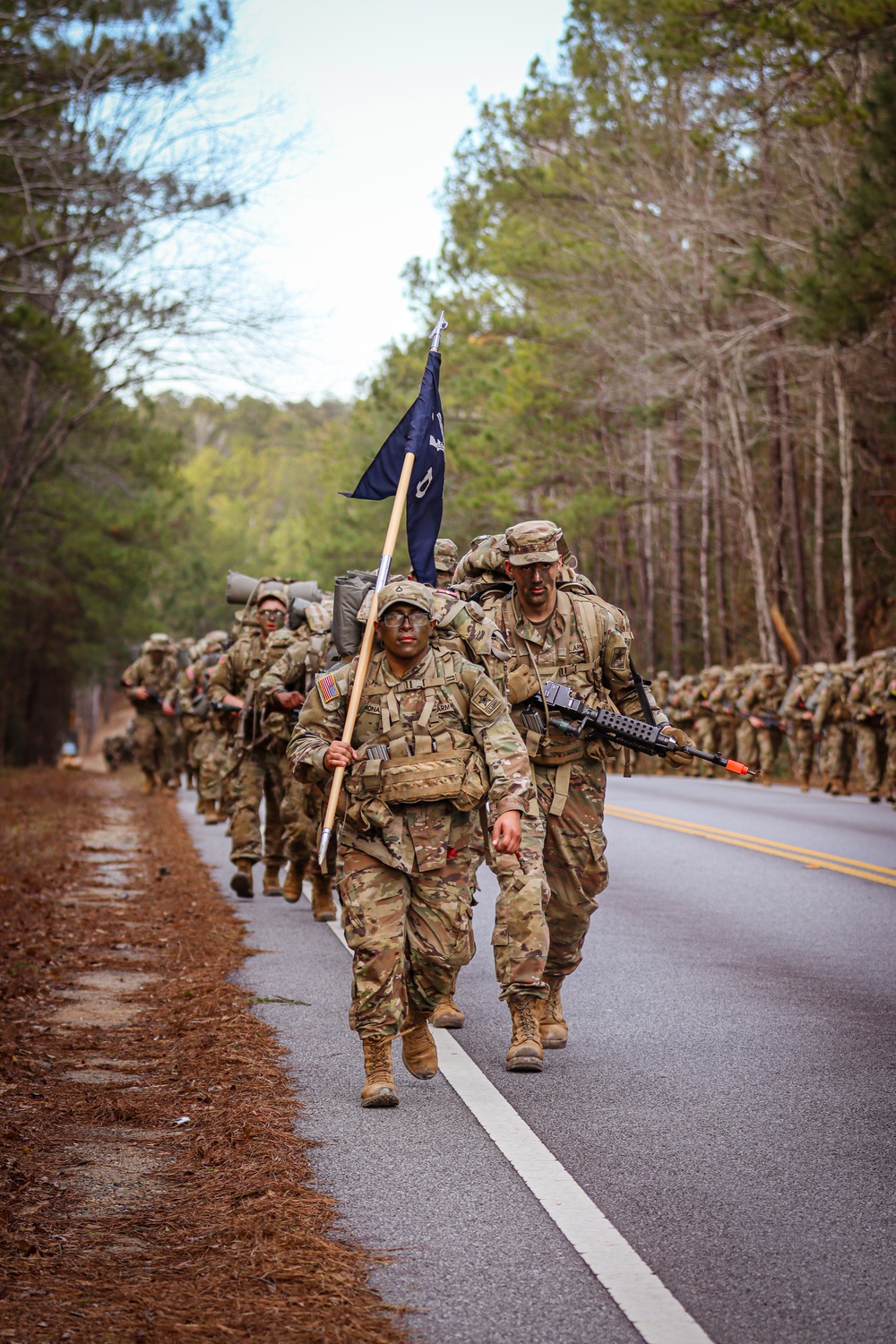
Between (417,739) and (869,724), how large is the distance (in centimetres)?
1589

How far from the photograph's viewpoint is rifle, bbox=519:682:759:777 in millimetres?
7211

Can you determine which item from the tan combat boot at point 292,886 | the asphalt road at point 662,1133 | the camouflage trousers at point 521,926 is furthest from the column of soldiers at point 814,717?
the camouflage trousers at point 521,926

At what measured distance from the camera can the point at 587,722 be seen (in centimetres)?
727

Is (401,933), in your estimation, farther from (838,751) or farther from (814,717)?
(838,751)

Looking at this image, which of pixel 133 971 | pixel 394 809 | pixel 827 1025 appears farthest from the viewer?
pixel 133 971

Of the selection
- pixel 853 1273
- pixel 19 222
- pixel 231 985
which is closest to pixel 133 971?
pixel 231 985

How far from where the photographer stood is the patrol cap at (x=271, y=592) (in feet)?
39.7

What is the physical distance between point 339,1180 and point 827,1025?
9.91 ft

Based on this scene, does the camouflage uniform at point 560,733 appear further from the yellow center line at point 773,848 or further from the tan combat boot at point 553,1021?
the yellow center line at point 773,848

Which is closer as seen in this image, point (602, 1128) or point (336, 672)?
point (602, 1128)

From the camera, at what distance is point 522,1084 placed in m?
6.32

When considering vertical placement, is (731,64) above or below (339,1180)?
above

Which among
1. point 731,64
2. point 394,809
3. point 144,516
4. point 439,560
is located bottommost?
point 394,809

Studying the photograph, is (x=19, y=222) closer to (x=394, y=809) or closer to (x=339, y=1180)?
(x=394, y=809)
